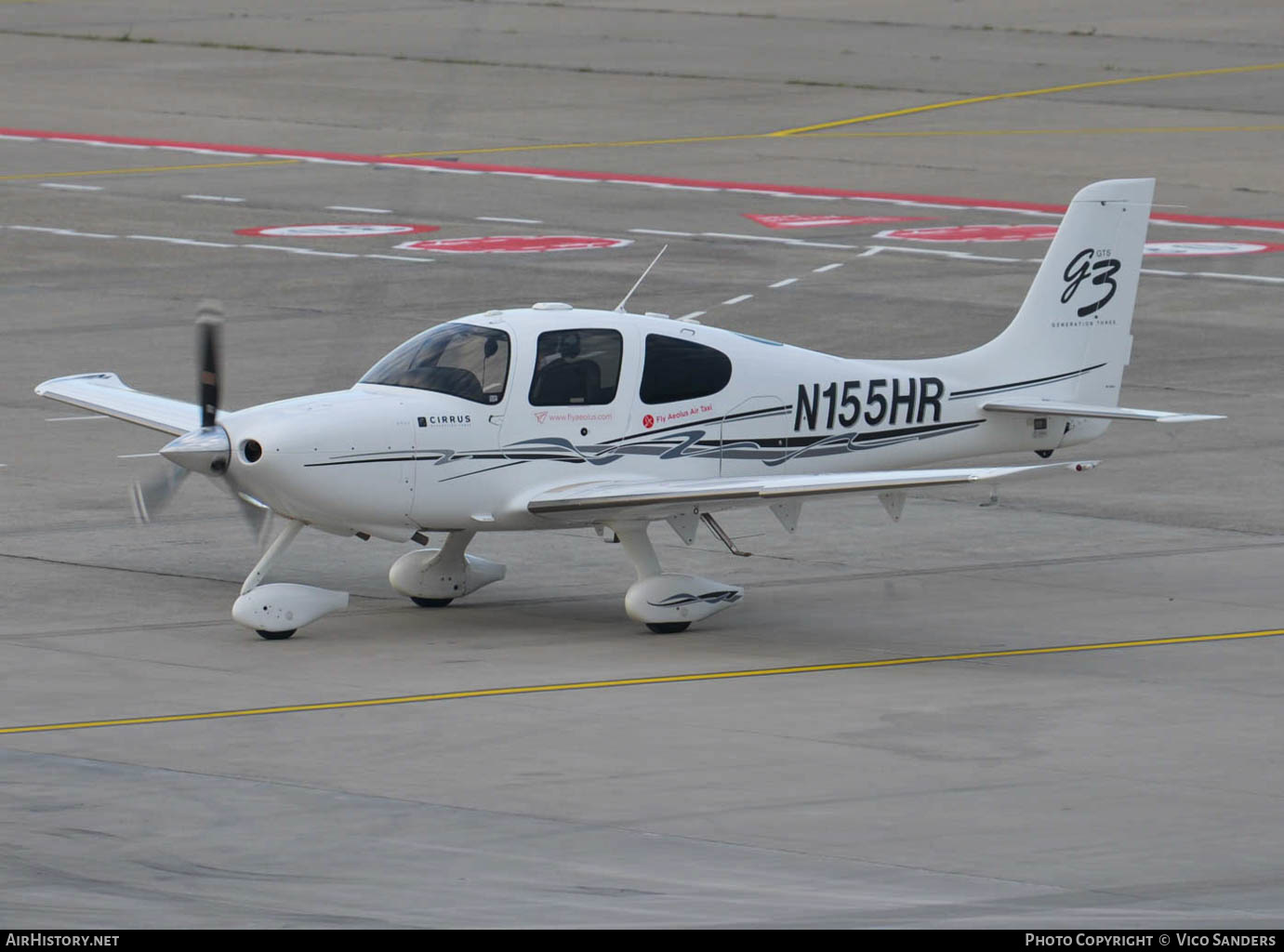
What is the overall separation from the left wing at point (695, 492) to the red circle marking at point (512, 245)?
18724mm

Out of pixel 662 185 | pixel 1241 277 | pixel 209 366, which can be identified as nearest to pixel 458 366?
pixel 209 366

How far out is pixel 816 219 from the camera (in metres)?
40.4

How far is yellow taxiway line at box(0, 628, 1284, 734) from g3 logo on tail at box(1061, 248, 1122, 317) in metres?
4.06

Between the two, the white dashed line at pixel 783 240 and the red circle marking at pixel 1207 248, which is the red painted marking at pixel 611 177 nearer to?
the red circle marking at pixel 1207 248

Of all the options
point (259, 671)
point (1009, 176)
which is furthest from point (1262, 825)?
point (1009, 176)

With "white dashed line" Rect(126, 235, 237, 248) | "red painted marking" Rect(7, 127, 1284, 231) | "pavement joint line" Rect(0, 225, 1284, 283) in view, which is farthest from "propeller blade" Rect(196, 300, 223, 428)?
"red painted marking" Rect(7, 127, 1284, 231)

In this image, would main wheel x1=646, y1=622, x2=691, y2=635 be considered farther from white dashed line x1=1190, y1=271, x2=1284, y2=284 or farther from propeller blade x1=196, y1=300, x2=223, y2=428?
white dashed line x1=1190, y1=271, x2=1284, y2=284

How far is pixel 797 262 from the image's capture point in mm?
36594

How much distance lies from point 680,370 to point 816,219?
2157 cm

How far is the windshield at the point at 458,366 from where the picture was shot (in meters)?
18.6

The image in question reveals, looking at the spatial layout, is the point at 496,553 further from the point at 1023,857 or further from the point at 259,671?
the point at 1023,857

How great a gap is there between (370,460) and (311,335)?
44.2 feet

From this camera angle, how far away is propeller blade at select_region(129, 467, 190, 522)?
58.2ft

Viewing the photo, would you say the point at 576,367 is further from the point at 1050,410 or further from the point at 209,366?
the point at 1050,410
